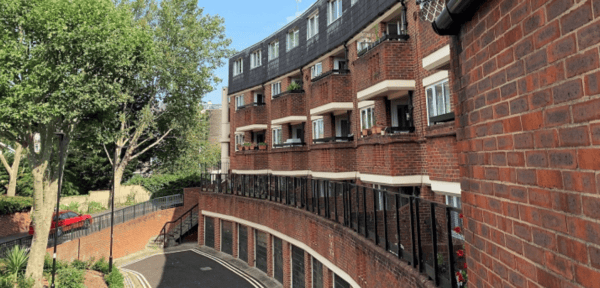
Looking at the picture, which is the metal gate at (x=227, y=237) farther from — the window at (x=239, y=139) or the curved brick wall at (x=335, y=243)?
the window at (x=239, y=139)

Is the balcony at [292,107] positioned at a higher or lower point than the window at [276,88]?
lower

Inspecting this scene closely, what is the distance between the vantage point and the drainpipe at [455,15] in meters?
2.50

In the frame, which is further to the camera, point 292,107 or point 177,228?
point 177,228

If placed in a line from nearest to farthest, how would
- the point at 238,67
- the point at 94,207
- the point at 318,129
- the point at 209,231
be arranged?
the point at 318,129 → the point at 209,231 → the point at 238,67 → the point at 94,207

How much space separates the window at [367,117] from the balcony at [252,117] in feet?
34.2

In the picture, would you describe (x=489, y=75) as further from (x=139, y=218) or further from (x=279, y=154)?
(x=139, y=218)

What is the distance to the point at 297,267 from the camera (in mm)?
16859

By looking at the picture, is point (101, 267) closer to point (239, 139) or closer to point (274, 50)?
point (239, 139)

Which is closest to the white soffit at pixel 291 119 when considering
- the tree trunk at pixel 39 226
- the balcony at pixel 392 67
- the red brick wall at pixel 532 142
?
the balcony at pixel 392 67

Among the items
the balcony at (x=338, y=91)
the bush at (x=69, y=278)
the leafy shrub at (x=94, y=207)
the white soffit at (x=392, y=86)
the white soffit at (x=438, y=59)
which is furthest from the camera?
the leafy shrub at (x=94, y=207)

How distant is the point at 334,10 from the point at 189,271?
17990 mm

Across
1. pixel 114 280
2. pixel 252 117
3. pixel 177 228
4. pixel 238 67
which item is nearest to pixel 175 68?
pixel 238 67

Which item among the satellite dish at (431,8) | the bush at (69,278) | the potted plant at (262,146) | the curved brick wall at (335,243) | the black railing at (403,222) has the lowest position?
the bush at (69,278)

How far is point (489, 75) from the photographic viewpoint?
7.45 ft
